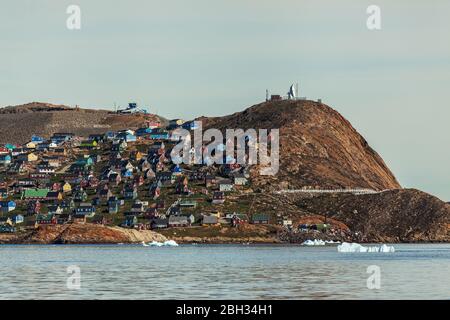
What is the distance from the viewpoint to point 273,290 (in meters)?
95.8

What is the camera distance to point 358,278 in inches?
4449

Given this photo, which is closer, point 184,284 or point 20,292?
point 20,292

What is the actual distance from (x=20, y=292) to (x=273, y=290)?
2312 centimetres
